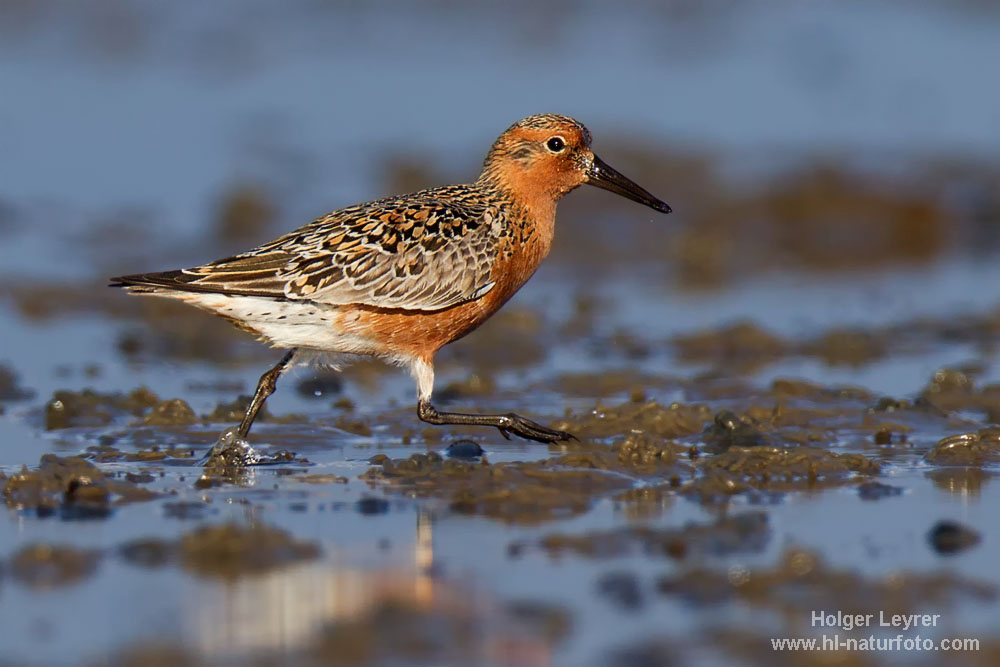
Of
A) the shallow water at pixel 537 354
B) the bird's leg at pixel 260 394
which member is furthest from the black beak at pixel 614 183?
the bird's leg at pixel 260 394

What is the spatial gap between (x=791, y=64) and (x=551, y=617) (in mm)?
16539

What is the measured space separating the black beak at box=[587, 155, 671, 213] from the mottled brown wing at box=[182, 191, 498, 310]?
0.92 m

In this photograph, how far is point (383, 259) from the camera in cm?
865

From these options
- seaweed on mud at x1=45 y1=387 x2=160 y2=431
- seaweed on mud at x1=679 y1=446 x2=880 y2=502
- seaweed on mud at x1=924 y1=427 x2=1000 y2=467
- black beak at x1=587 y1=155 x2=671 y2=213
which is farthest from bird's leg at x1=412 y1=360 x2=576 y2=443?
seaweed on mud at x1=924 y1=427 x2=1000 y2=467

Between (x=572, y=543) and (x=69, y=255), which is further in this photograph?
(x=69, y=255)

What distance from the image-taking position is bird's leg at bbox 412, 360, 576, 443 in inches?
342

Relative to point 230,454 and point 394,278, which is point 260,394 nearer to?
point 230,454

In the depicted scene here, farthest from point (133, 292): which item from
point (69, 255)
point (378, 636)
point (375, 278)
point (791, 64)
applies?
point (791, 64)

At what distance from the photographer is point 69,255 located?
14172 mm

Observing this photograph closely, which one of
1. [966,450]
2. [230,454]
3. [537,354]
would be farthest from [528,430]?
[537,354]

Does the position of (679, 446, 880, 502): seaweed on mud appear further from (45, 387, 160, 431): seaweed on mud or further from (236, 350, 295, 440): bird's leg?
(45, 387, 160, 431): seaweed on mud

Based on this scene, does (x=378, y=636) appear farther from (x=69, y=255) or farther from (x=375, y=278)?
(x=69, y=255)

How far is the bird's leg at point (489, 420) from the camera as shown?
8.70 m

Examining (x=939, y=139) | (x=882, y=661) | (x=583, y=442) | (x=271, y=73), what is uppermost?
(x=271, y=73)
